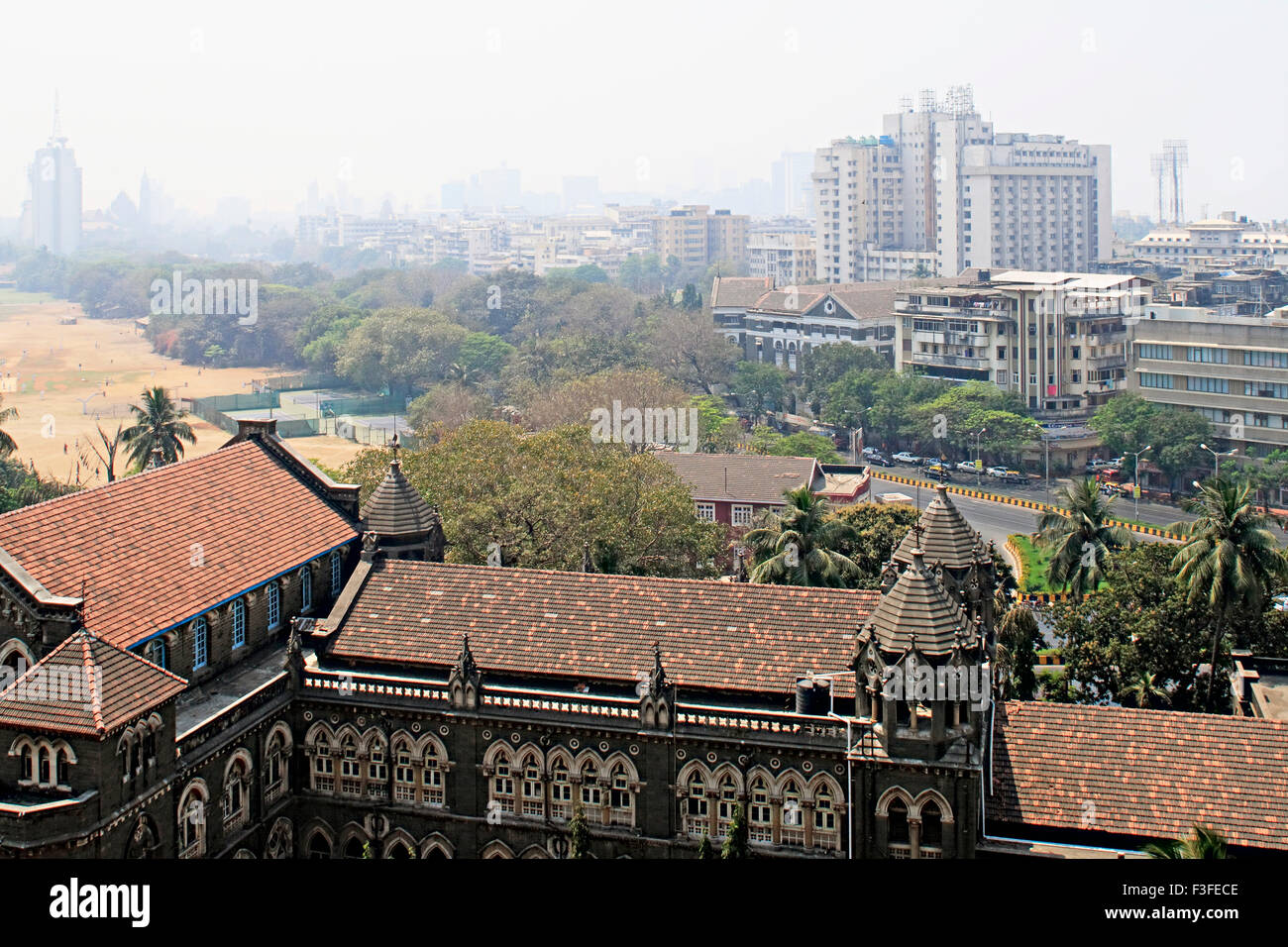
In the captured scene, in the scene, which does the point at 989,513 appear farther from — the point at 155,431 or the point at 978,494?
the point at 155,431

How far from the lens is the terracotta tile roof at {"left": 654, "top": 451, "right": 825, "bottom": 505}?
86.9m

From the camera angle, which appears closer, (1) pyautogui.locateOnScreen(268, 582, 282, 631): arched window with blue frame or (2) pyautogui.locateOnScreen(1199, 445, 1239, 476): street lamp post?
(1) pyautogui.locateOnScreen(268, 582, 282, 631): arched window with blue frame

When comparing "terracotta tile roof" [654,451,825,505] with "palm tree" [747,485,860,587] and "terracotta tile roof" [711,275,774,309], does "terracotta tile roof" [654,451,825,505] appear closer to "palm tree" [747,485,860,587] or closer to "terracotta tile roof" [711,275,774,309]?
"palm tree" [747,485,860,587]

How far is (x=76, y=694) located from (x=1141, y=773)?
2489 centimetres

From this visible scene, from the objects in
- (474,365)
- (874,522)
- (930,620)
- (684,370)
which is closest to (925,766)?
(930,620)

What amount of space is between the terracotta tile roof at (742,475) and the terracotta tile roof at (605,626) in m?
44.5

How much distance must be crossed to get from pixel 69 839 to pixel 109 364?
173119 mm

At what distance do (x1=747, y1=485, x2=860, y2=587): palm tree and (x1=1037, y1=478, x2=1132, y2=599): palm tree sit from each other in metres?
9.30

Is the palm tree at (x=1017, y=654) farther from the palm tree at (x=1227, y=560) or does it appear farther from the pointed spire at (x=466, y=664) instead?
the pointed spire at (x=466, y=664)

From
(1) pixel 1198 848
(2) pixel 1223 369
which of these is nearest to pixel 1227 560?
(1) pixel 1198 848

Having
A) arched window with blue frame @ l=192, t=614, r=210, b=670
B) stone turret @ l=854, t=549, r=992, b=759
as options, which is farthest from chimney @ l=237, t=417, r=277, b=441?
stone turret @ l=854, t=549, r=992, b=759

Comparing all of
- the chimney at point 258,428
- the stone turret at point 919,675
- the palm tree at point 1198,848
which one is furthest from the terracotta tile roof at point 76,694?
the palm tree at point 1198,848

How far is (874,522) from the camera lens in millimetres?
68688

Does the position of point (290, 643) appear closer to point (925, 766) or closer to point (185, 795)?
point (185, 795)
